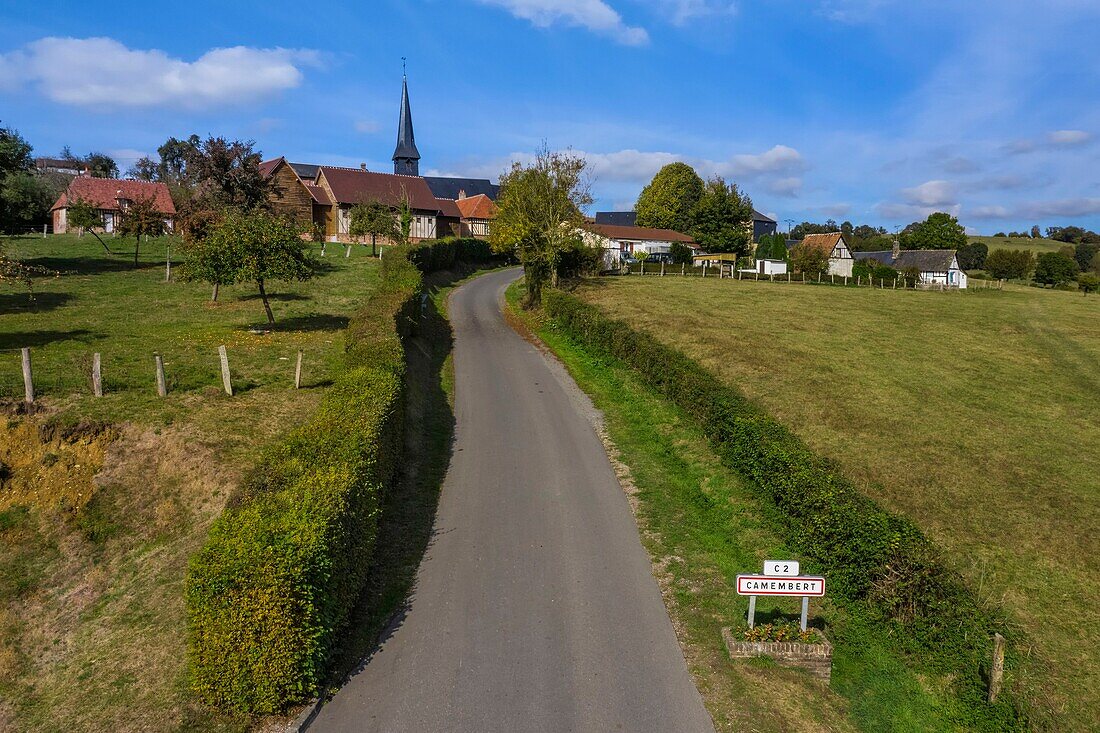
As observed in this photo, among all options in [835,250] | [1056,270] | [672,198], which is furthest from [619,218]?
[1056,270]

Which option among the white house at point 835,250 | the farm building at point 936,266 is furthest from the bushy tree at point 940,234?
the white house at point 835,250

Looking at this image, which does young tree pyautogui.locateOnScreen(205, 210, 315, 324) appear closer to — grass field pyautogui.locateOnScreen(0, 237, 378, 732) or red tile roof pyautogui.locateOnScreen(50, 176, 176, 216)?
grass field pyautogui.locateOnScreen(0, 237, 378, 732)

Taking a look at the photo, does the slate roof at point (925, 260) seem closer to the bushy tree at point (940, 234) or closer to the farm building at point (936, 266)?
the farm building at point (936, 266)

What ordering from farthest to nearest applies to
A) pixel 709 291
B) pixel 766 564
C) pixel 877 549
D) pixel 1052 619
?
pixel 709 291 → pixel 1052 619 → pixel 877 549 → pixel 766 564

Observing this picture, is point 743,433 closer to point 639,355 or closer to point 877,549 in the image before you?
point 877,549

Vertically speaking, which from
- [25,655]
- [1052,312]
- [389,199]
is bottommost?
[25,655]

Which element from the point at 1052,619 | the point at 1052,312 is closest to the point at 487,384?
the point at 1052,619

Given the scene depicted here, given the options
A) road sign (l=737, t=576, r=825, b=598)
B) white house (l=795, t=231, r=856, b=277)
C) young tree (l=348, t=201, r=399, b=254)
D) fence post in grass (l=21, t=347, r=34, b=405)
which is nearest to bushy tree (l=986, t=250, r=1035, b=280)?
white house (l=795, t=231, r=856, b=277)
